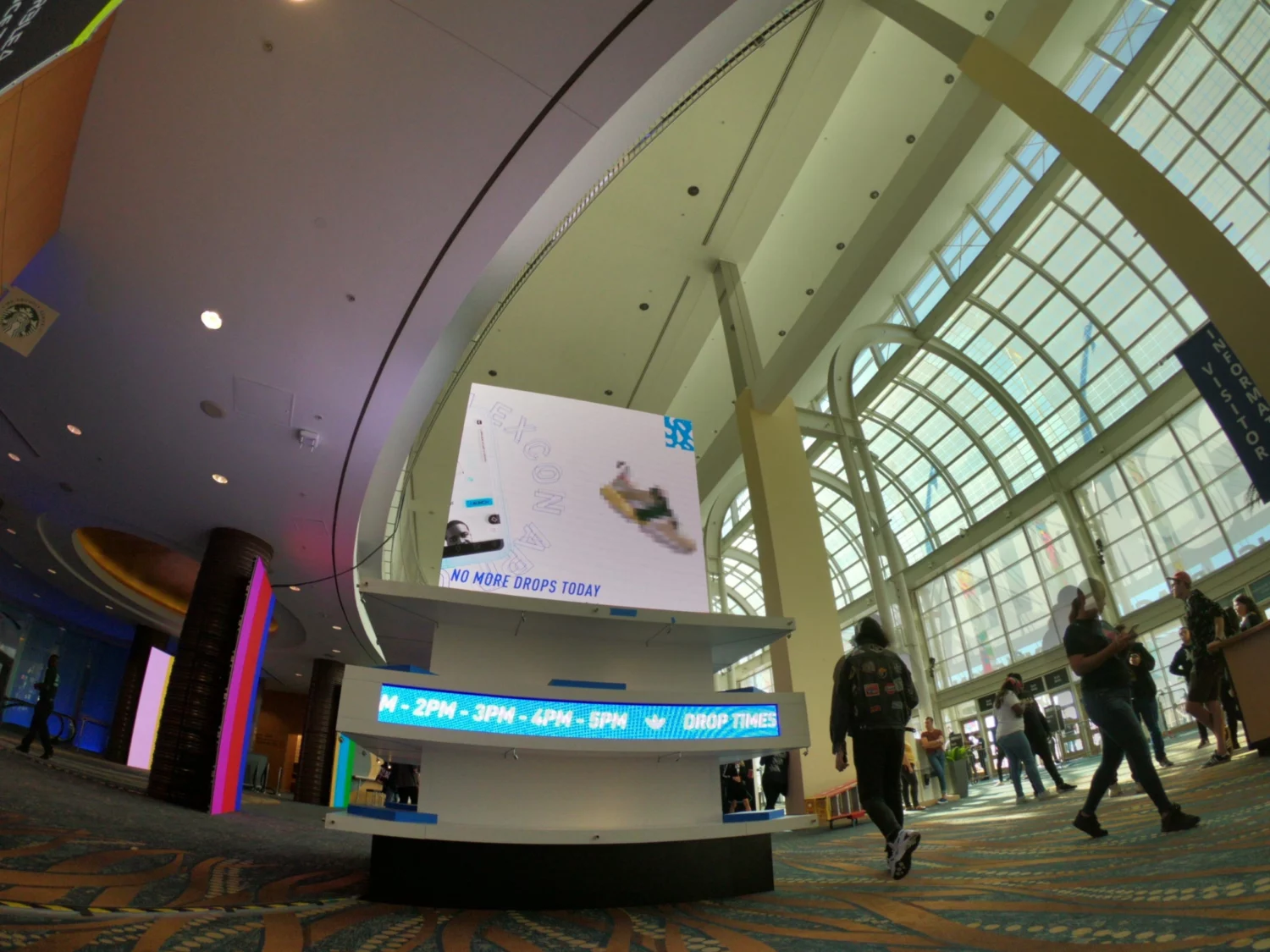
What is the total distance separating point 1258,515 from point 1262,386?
1337 centimetres

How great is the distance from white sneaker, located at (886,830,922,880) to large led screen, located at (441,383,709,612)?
68.2 inches

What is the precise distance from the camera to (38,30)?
1.13 meters

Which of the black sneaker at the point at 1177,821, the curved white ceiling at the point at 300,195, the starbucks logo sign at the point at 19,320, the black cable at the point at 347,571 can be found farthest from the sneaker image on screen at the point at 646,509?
the black cable at the point at 347,571

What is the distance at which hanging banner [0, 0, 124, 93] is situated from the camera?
1037 millimetres

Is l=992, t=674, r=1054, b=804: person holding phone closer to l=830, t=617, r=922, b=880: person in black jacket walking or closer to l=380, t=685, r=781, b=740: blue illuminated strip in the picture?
l=830, t=617, r=922, b=880: person in black jacket walking

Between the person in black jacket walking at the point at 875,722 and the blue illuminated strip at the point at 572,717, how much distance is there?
23.3 inches

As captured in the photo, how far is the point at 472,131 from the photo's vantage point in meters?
4.65

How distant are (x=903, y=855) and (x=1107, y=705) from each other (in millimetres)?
1443

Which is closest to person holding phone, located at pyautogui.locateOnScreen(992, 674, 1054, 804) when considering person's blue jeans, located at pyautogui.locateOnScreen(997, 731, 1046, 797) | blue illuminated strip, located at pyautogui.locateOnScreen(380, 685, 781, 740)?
person's blue jeans, located at pyautogui.locateOnScreen(997, 731, 1046, 797)

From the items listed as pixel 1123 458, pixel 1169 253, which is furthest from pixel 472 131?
pixel 1123 458

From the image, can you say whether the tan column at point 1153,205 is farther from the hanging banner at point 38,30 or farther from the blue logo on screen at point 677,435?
the hanging banner at point 38,30

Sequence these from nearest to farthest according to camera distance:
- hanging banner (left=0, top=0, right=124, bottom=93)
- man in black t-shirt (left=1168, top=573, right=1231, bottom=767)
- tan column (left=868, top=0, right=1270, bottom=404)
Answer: hanging banner (left=0, top=0, right=124, bottom=93), tan column (left=868, top=0, right=1270, bottom=404), man in black t-shirt (left=1168, top=573, right=1231, bottom=767)

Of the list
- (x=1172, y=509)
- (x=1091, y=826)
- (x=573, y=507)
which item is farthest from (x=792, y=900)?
(x=1172, y=509)

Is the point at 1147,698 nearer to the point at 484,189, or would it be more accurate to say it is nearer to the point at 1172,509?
the point at 484,189
